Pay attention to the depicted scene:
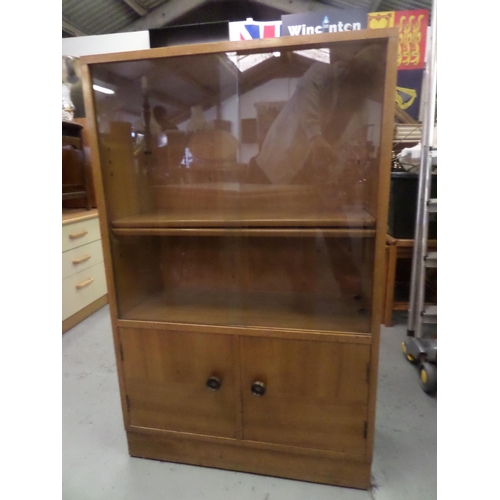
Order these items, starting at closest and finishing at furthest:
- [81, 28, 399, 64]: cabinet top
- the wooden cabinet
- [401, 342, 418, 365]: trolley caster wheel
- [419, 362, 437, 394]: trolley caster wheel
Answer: [81, 28, 399, 64]: cabinet top < the wooden cabinet < [419, 362, 437, 394]: trolley caster wheel < [401, 342, 418, 365]: trolley caster wheel

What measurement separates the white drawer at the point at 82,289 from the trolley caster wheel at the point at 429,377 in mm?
1934

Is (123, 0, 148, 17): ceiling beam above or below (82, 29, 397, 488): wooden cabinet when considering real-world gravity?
above

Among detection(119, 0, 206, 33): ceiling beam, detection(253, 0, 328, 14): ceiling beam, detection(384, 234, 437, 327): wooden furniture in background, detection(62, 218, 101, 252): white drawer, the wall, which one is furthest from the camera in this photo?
detection(119, 0, 206, 33): ceiling beam

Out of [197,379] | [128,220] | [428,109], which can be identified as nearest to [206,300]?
[197,379]

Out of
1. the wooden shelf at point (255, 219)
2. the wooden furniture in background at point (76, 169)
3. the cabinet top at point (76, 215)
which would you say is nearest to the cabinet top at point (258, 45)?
the wooden shelf at point (255, 219)

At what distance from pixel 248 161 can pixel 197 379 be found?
2.38 feet

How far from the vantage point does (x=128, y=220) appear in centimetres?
100

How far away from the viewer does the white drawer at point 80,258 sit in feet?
6.46

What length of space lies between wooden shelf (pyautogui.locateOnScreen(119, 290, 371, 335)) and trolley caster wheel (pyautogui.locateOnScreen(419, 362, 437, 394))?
60 cm

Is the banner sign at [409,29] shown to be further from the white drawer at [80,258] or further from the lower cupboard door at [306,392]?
the white drawer at [80,258]

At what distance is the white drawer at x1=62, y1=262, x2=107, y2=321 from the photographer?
6.51 ft

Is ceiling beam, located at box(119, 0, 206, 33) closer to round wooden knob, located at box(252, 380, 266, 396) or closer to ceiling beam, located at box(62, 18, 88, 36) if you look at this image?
ceiling beam, located at box(62, 18, 88, 36)

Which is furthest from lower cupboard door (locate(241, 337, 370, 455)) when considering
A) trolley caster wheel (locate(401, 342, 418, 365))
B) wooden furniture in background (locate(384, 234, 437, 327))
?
wooden furniture in background (locate(384, 234, 437, 327))
